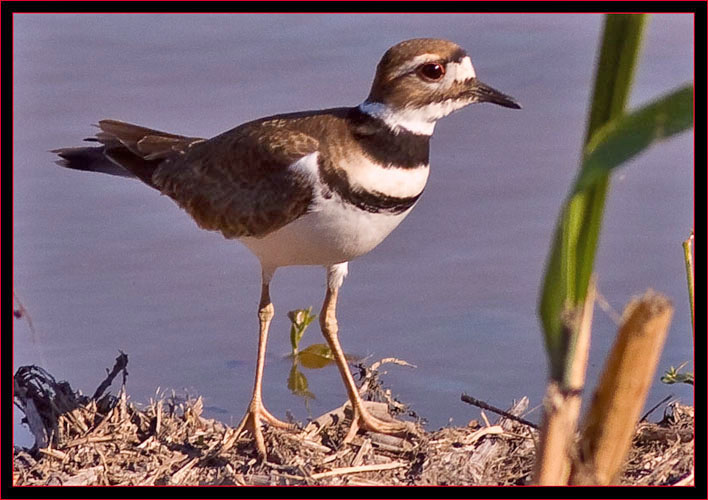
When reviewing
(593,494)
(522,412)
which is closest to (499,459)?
(522,412)

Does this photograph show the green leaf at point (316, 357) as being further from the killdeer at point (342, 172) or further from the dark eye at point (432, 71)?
the dark eye at point (432, 71)

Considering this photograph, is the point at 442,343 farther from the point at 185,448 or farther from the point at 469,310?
the point at 185,448

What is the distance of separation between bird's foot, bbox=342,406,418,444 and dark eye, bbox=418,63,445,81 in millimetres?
1113

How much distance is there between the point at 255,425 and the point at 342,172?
860mm

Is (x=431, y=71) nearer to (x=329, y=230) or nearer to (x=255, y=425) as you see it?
(x=329, y=230)

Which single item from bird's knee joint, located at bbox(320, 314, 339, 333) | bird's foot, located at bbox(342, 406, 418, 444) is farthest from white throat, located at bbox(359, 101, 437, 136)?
bird's foot, located at bbox(342, 406, 418, 444)

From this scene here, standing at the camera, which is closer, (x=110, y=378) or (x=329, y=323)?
(x=110, y=378)

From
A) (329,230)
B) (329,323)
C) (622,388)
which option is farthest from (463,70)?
(622,388)

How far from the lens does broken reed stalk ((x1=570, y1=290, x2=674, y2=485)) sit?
6.25ft

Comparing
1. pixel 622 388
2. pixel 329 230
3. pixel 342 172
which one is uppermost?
pixel 342 172

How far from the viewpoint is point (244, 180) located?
3.91m

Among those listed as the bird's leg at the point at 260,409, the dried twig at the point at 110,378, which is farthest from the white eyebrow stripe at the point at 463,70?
the dried twig at the point at 110,378

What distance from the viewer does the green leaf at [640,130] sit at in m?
1.75

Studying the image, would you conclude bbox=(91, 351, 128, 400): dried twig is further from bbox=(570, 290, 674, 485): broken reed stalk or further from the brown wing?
bbox=(570, 290, 674, 485): broken reed stalk
